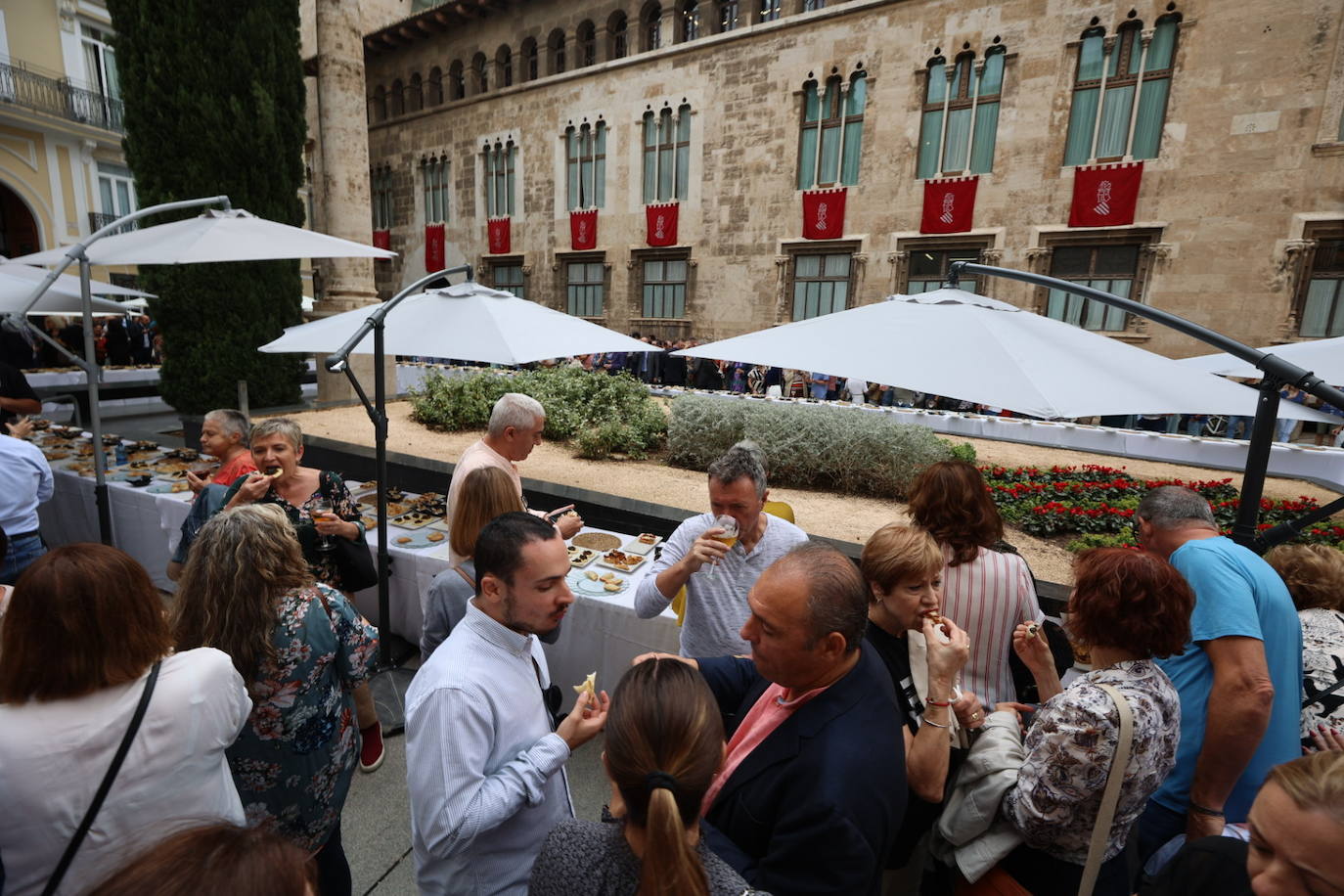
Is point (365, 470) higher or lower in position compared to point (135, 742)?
lower

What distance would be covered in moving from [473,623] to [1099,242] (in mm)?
17022

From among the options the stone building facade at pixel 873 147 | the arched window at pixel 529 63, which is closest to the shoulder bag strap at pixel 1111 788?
the stone building facade at pixel 873 147

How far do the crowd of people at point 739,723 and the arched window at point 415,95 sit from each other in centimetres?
2787

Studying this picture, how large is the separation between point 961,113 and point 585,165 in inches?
455

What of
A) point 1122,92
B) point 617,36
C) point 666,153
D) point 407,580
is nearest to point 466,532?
point 407,580

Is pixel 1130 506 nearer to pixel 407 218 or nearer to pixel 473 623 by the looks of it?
pixel 473 623

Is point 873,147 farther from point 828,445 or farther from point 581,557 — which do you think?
point 581,557

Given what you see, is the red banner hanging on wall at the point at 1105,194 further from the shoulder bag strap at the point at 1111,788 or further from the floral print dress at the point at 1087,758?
the shoulder bag strap at the point at 1111,788

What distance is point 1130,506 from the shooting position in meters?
6.05

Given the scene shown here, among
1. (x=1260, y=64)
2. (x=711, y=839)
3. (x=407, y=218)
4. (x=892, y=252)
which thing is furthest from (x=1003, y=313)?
(x=407, y=218)

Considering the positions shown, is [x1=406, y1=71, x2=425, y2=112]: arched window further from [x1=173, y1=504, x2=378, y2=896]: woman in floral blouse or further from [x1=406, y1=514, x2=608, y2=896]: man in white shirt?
[x1=406, y1=514, x2=608, y2=896]: man in white shirt

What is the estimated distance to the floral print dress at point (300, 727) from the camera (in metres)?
1.97

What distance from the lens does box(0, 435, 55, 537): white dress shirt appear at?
3.49 meters

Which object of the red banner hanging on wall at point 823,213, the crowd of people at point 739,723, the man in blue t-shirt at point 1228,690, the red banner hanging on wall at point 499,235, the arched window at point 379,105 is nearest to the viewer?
the crowd of people at point 739,723
